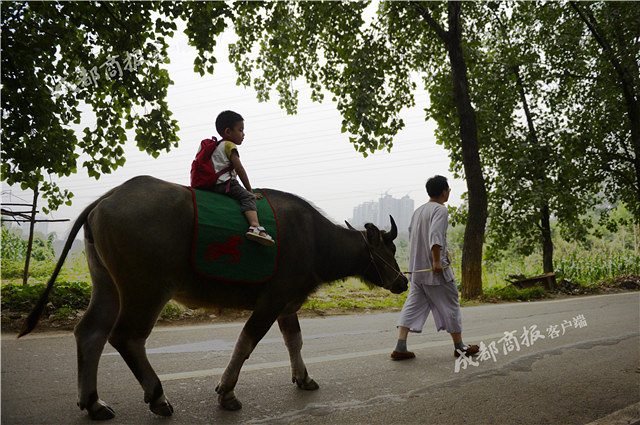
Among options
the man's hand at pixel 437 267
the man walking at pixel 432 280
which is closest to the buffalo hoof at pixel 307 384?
the man walking at pixel 432 280

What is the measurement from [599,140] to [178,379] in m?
21.1

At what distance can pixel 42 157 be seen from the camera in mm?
7562

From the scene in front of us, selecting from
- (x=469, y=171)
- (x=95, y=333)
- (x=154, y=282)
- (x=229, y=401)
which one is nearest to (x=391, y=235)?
(x=229, y=401)

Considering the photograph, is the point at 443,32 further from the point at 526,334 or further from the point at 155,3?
the point at 526,334

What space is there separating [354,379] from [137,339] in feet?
7.22

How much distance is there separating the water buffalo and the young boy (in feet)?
0.98

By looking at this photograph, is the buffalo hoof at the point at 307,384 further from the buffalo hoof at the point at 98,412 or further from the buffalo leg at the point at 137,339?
the buffalo hoof at the point at 98,412

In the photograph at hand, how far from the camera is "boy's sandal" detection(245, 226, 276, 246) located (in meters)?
3.57

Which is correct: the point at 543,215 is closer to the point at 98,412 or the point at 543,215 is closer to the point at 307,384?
the point at 307,384

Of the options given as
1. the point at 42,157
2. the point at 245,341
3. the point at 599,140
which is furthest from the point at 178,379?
the point at 599,140

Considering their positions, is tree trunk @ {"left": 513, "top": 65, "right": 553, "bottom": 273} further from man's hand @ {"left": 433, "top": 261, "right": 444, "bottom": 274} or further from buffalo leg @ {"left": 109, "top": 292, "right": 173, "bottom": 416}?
buffalo leg @ {"left": 109, "top": 292, "right": 173, "bottom": 416}

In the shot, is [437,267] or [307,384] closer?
[307,384]

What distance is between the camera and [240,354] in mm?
3617

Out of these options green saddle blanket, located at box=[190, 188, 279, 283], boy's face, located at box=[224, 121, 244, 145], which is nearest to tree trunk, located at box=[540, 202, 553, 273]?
boy's face, located at box=[224, 121, 244, 145]
